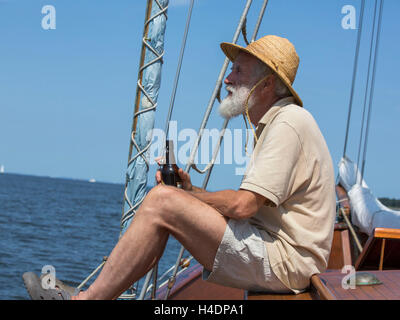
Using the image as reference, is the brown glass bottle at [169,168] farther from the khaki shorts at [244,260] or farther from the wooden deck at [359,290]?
the wooden deck at [359,290]

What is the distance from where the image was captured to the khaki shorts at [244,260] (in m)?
2.31

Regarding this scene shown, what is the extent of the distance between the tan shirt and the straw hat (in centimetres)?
19

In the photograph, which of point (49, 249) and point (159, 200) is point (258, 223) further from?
point (49, 249)

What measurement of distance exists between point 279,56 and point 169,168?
71 cm

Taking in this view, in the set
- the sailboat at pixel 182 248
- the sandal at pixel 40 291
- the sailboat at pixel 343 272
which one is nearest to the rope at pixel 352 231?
the sailboat at pixel 343 272

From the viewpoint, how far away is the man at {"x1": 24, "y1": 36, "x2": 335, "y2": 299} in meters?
2.24

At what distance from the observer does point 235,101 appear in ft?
8.82

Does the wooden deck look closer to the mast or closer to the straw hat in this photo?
the straw hat

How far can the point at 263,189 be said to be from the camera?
7.35 ft

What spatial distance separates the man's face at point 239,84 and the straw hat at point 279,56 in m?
0.06

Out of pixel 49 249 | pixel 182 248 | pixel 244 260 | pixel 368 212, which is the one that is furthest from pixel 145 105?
pixel 49 249

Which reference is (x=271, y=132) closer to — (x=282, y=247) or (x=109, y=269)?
(x=282, y=247)
